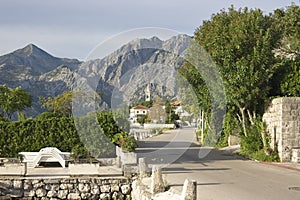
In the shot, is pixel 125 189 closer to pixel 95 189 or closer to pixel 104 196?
pixel 104 196

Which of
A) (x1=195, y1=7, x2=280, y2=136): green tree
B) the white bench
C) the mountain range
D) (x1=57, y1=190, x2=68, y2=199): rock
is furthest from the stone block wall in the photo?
(x1=57, y1=190, x2=68, y2=199): rock

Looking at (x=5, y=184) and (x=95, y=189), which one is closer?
(x=5, y=184)

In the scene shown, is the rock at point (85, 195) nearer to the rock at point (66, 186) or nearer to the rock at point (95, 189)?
the rock at point (95, 189)

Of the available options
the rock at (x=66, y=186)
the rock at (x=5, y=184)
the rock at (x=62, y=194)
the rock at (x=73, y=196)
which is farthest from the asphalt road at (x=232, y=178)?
the rock at (x=5, y=184)

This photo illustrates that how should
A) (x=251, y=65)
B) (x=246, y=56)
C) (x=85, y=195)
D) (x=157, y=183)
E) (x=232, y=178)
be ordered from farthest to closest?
(x=246, y=56)
(x=251, y=65)
(x=85, y=195)
(x=232, y=178)
(x=157, y=183)

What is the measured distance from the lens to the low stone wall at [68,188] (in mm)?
13523

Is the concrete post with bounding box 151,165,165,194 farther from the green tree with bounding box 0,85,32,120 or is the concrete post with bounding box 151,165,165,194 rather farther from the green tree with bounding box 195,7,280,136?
the green tree with bounding box 0,85,32,120

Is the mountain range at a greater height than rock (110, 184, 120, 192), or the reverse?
the mountain range

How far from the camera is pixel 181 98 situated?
103 ft

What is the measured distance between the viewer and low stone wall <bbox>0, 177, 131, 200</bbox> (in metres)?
13.5

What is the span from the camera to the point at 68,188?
44.9ft

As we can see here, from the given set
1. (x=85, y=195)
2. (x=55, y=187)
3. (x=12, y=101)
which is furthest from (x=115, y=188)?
(x=12, y=101)

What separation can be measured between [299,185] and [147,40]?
377 inches

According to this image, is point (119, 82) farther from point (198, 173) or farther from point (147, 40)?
point (198, 173)
